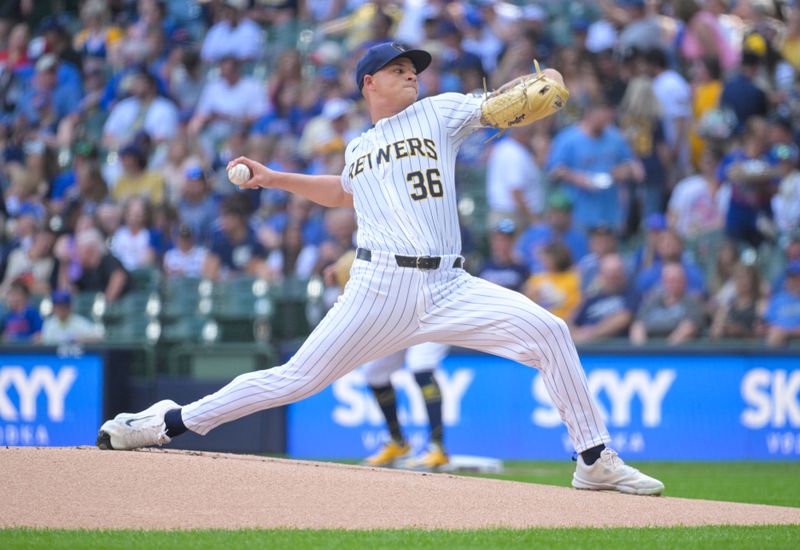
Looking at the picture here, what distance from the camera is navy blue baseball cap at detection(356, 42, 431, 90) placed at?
660 centimetres

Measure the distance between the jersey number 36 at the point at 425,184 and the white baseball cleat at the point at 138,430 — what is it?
1.67 metres

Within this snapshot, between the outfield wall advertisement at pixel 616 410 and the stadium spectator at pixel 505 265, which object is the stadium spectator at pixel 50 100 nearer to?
the outfield wall advertisement at pixel 616 410

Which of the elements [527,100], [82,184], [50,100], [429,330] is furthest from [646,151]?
[50,100]

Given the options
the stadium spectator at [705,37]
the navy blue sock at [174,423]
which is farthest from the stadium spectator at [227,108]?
the navy blue sock at [174,423]

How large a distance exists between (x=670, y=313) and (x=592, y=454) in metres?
5.84

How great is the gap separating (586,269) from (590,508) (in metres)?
6.58

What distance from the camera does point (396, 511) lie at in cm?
613

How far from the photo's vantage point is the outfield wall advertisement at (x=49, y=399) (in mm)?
13117

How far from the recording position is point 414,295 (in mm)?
6391

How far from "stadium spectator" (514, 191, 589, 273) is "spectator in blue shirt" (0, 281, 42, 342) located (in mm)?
5141

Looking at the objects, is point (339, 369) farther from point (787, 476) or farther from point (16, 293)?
point (16, 293)

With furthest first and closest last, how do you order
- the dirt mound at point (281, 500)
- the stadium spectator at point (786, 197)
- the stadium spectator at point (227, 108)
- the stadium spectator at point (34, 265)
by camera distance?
1. the stadium spectator at point (227, 108)
2. the stadium spectator at point (34, 265)
3. the stadium spectator at point (786, 197)
4. the dirt mound at point (281, 500)

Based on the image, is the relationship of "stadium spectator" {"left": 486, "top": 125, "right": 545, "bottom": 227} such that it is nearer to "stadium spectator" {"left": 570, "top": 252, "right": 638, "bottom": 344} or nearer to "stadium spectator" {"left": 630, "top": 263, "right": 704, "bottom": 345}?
"stadium spectator" {"left": 570, "top": 252, "right": 638, "bottom": 344}

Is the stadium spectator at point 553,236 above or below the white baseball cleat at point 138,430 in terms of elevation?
above
